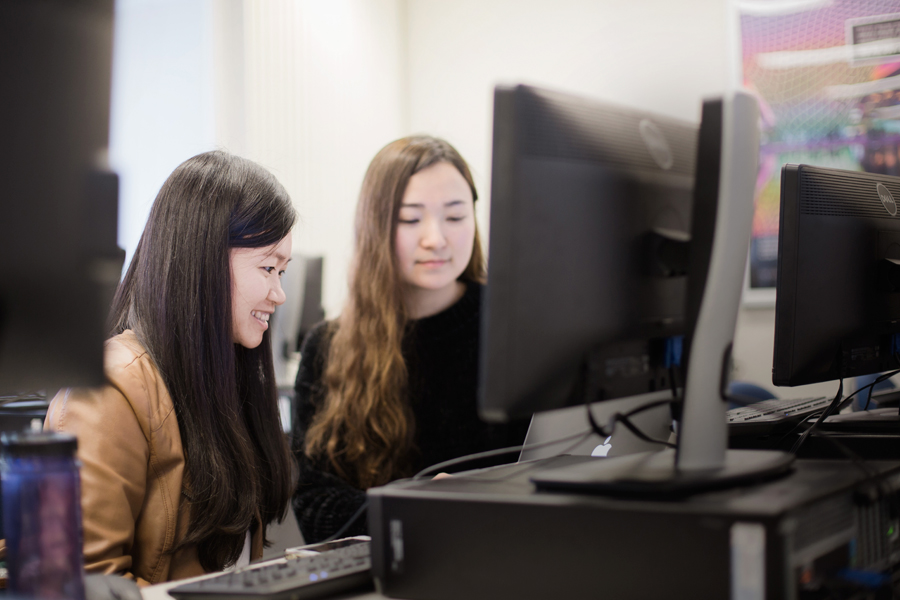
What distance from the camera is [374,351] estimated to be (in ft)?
5.49

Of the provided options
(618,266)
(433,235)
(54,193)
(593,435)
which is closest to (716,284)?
(618,266)

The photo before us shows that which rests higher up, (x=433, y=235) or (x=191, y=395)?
(x=433, y=235)

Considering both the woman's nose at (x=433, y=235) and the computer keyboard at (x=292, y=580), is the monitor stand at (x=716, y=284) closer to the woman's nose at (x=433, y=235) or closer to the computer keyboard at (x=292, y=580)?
the computer keyboard at (x=292, y=580)

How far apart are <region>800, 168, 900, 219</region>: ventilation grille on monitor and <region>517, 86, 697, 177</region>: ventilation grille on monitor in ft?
0.99

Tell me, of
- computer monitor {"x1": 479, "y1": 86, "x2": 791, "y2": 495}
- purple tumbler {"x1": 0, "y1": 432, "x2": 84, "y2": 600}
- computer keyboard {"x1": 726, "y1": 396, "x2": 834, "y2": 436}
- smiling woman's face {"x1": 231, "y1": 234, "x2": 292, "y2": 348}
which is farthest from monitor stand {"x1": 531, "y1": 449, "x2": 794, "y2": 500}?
smiling woman's face {"x1": 231, "y1": 234, "x2": 292, "y2": 348}

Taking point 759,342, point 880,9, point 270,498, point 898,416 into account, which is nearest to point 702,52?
point 880,9

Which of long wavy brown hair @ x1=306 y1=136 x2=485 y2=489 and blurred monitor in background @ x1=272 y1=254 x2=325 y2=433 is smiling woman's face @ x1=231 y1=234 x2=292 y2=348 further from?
blurred monitor in background @ x1=272 y1=254 x2=325 y2=433

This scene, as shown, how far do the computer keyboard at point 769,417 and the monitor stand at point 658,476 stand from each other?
292mm

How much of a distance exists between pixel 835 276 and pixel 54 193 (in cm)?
102

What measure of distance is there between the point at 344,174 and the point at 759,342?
201 cm

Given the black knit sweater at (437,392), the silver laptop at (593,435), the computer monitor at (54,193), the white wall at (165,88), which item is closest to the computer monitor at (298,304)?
the white wall at (165,88)

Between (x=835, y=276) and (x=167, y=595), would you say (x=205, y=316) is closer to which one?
(x=167, y=595)

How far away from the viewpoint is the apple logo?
43.5 inches

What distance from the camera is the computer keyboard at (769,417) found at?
1.19 meters
